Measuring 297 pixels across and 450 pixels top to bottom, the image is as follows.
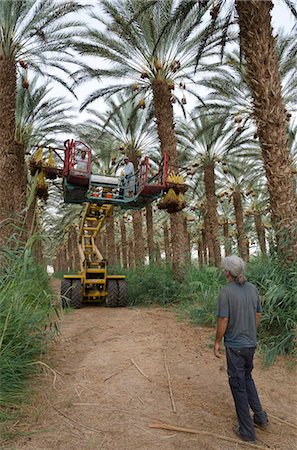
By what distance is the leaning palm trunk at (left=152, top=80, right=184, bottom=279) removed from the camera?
11594 mm

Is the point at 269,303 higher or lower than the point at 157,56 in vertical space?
lower

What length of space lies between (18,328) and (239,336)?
8.11ft

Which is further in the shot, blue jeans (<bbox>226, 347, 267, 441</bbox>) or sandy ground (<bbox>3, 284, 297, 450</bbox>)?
blue jeans (<bbox>226, 347, 267, 441</bbox>)

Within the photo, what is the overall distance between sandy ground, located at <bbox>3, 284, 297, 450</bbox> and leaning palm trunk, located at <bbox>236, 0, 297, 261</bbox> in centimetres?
315

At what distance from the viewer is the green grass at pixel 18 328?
3.45m

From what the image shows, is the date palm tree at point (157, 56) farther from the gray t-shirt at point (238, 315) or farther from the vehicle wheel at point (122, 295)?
the gray t-shirt at point (238, 315)

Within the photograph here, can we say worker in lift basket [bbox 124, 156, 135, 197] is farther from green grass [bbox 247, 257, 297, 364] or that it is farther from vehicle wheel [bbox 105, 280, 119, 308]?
green grass [bbox 247, 257, 297, 364]

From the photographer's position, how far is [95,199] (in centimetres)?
958

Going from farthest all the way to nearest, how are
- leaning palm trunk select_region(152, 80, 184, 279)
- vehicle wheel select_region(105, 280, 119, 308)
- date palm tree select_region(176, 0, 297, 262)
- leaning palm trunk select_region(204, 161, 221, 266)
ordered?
leaning palm trunk select_region(204, 161, 221, 266)
leaning palm trunk select_region(152, 80, 184, 279)
vehicle wheel select_region(105, 280, 119, 308)
date palm tree select_region(176, 0, 297, 262)

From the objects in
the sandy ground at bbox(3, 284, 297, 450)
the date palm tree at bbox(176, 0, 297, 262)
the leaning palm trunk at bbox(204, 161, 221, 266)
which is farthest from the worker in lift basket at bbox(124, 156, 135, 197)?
the leaning palm trunk at bbox(204, 161, 221, 266)

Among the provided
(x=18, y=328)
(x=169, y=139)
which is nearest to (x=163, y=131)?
(x=169, y=139)

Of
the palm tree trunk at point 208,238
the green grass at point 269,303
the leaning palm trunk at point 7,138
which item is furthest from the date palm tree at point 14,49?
the palm tree trunk at point 208,238

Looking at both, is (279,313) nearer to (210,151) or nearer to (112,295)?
(112,295)

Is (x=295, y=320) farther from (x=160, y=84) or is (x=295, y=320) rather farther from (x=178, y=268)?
(x=160, y=84)
